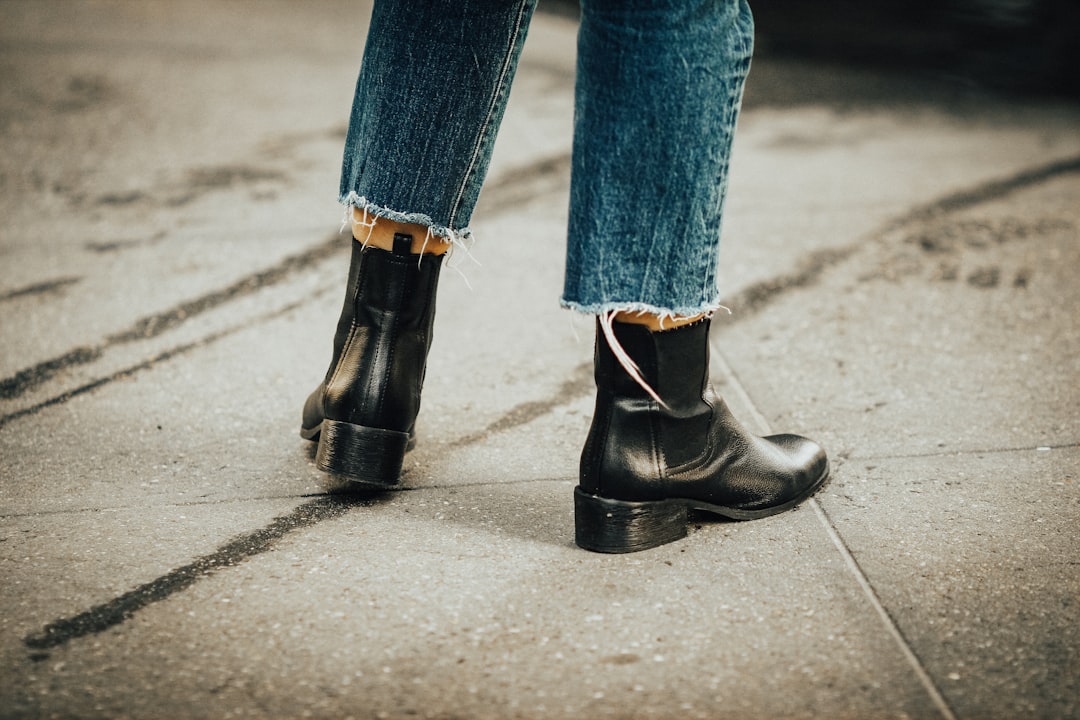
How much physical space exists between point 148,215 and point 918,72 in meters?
3.34

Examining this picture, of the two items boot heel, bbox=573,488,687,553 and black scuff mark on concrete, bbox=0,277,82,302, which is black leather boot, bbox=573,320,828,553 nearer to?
boot heel, bbox=573,488,687,553

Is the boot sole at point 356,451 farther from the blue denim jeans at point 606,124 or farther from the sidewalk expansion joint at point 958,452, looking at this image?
the sidewalk expansion joint at point 958,452

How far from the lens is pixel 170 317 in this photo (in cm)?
236

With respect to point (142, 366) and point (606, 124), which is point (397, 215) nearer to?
point (606, 124)

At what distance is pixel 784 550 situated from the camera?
1522mm

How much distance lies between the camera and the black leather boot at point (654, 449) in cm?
146

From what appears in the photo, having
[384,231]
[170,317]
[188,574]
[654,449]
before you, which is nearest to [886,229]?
[654,449]

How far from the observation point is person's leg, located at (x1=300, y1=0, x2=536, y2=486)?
1.51m

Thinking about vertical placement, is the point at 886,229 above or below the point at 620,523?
above

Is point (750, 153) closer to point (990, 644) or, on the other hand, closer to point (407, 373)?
point (407, 373)

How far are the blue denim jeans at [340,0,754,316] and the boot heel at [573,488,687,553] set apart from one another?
0.96ft

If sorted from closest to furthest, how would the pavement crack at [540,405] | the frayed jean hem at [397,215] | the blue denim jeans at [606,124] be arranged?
the blue denim jeans at [606,124], the frayed jean hem at [397,215], the pavement crack at [540,405]

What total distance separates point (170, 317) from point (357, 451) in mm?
983

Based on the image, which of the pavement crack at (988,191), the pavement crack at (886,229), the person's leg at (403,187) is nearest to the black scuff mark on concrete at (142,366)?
the person's leg at (403,187)
